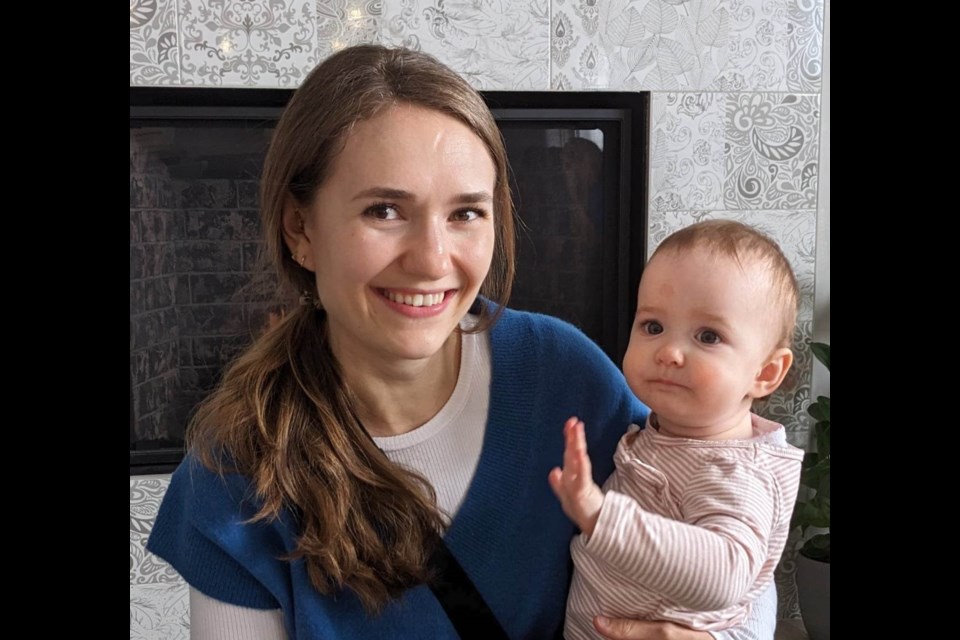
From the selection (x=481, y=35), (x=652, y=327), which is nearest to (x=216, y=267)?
(x=481, y=35)

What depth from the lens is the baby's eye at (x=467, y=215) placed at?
1158mm

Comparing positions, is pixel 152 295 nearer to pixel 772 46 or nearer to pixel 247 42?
pixel 247 42

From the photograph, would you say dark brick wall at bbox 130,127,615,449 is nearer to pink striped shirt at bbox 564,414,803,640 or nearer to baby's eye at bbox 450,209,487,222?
baby's eye at bbox 450,209,487,222

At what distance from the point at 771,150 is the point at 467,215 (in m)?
1.85

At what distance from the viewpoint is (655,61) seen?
2.70 metres

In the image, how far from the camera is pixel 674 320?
1.12 m

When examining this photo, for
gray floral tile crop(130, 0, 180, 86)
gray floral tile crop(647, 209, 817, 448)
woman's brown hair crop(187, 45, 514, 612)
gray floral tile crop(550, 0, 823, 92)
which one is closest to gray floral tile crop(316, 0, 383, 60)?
gray floral tile crop(130, 0, 180, 86)

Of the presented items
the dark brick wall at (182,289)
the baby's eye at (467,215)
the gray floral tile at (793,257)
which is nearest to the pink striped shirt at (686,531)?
the baby's eye at (467,215)

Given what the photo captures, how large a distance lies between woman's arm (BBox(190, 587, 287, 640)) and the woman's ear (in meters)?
0.42

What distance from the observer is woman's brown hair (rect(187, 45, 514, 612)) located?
1.13 metres

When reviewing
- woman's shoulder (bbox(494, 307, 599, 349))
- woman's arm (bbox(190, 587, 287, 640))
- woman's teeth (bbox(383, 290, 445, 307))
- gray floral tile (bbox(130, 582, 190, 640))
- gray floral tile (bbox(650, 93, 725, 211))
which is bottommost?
gray floral tile (bbox(130, 582, 190, 640))

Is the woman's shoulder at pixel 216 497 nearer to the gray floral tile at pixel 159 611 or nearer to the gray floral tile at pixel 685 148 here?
the gray floral tile at pixel 159 611
